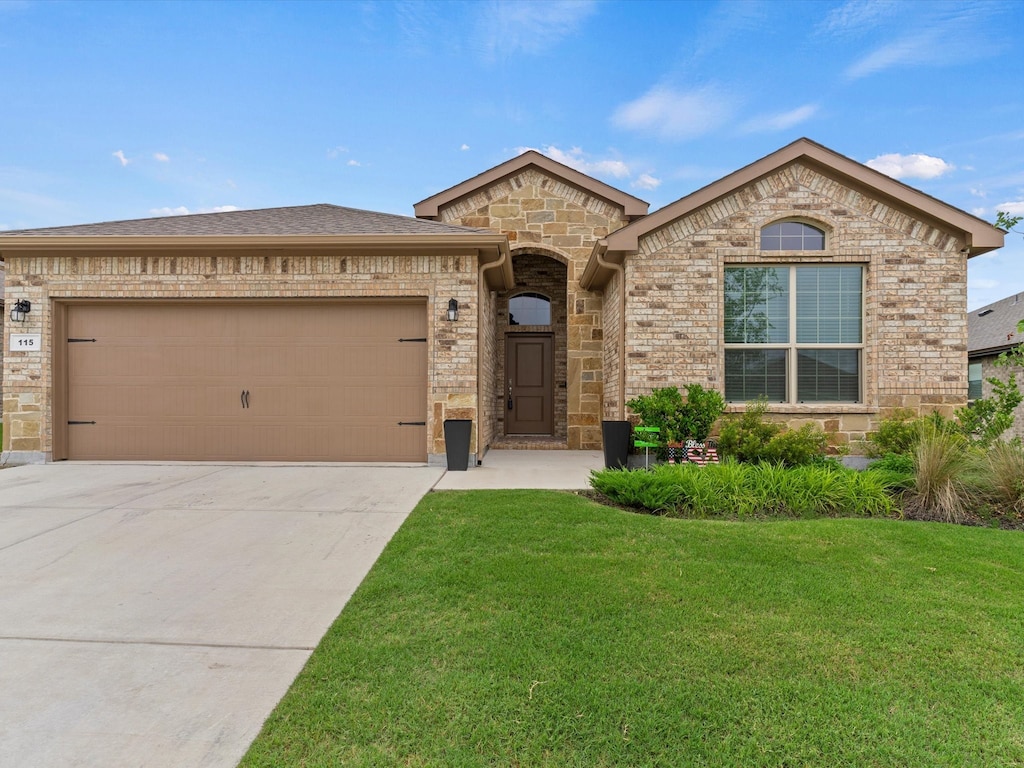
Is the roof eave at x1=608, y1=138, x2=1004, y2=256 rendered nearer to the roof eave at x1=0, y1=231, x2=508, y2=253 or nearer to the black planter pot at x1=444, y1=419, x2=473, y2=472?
the roof eave at x1=0, y1=231, x2=508, y2=253

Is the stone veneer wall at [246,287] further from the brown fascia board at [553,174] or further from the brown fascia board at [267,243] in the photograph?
the brown fascia board at [553,174]

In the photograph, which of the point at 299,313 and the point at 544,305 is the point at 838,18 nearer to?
the point at 544,305

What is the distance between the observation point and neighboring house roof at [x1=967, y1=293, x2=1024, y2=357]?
13.0 meters

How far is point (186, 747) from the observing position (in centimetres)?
181

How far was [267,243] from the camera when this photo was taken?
7391mm

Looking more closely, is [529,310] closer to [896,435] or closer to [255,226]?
[255,226]

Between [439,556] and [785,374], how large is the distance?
6.44 m

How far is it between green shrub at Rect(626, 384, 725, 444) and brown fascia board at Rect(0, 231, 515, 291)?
10.8ft

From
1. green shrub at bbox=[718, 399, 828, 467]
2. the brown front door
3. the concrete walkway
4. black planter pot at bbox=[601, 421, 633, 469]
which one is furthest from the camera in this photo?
the brown front door

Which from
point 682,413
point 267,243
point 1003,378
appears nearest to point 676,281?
point 682,413

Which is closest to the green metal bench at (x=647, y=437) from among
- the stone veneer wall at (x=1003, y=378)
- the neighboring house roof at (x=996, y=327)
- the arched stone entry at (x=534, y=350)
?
the arched stone entry at (x=534, y=350)

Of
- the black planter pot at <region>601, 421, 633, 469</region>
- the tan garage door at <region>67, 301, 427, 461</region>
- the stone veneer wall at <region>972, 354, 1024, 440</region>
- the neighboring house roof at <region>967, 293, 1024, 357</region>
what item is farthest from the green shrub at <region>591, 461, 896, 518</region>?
the neighboring house roof at <region>967, 293, 1024, 357</region>

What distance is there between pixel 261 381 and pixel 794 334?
826 centimetres

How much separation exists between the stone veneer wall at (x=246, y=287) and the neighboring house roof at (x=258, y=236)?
241 millimetres
